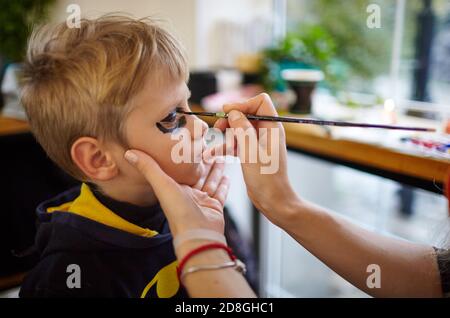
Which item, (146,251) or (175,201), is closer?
(175,201)

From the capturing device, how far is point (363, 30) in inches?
89.7

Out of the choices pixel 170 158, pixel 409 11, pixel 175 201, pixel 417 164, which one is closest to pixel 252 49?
pixel 409 11

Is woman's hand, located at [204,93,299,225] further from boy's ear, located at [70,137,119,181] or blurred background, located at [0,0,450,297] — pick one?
blurred background, located at [0,0,450,297]

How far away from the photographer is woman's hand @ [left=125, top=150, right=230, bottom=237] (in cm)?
73

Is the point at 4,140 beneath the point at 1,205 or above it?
above

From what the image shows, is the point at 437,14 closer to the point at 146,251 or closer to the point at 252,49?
the point at 252,49

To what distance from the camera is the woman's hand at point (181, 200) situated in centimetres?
73

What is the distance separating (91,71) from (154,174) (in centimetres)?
24

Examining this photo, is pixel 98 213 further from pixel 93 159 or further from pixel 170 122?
pixel 170 122

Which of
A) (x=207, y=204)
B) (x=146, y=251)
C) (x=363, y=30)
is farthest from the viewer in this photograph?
(x=363, y=30)

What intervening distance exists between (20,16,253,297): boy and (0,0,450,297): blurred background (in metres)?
0.82

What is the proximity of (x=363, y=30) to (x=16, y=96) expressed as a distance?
1766mm

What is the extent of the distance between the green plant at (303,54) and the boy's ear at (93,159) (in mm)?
A: 1335
